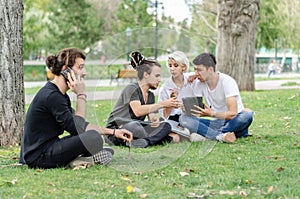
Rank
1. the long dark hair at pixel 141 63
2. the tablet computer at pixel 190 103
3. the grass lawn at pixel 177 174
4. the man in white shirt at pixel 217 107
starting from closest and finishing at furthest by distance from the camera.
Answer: the grass lawn at pixel 177 174
the long dark hair at pixel 141 63
the tablet computer at pixel 190 103
the man in white shirt at pixel 217 107

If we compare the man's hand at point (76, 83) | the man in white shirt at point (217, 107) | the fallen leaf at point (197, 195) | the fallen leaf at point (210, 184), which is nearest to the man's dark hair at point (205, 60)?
the man in white shirt at point (217, 107)

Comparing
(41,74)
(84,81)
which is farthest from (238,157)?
(41,74)

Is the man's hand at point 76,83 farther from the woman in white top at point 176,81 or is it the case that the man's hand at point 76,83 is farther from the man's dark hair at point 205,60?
the man's dark hair at point 205,60

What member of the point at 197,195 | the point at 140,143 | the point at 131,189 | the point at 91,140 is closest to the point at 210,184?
the point at 197,195

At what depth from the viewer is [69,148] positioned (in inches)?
215

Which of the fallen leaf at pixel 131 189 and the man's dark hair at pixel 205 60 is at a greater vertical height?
the man's dark hair at pixel 205 60

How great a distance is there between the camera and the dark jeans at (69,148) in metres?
5.47

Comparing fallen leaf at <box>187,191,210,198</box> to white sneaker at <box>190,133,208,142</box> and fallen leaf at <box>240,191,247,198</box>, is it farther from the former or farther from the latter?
white sneaker at <box>190,133,208,142</box>

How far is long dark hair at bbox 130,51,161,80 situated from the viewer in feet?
18.5

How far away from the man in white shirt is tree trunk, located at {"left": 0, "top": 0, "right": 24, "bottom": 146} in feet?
7.08

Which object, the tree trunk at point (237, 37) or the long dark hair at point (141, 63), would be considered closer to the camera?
the long dark hair at point (141, 63)

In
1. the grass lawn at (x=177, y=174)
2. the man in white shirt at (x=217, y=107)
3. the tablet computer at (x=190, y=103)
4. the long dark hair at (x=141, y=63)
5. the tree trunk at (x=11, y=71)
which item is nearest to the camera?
the grass lawn at (x=177, y=174)

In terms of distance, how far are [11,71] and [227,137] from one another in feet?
9.45

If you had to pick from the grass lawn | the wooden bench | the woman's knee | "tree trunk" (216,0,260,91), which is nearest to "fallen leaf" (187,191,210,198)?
the grass lawn
